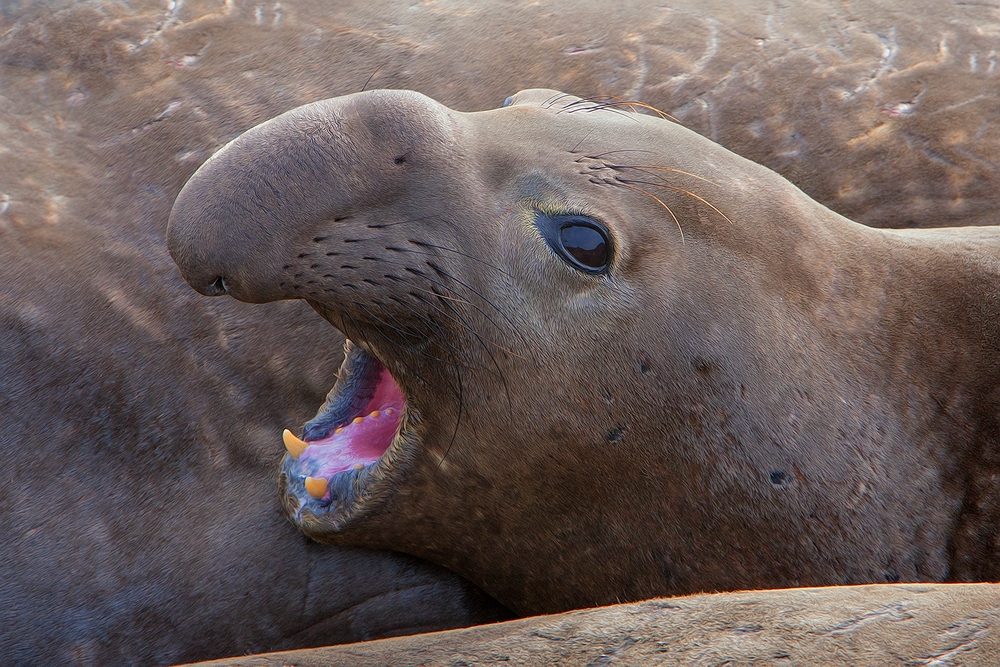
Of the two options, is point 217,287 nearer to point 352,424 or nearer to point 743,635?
point 352,424

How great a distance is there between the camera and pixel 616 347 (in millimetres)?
2939

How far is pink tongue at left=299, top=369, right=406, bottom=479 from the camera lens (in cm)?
338

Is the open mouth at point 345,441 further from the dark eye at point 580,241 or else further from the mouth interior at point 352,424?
the dark eye at point 580,241

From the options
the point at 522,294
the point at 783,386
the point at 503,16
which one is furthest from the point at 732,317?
the point at 503,16

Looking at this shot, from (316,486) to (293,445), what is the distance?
155mm

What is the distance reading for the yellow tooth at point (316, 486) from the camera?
3.32 metres

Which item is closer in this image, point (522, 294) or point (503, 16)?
point (522, 294)

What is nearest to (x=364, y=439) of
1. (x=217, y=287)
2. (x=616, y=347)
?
(x=217, y=287)

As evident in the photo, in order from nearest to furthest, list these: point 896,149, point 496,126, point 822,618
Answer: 1. point 822,618
2. point 496,126
3. point 896,149

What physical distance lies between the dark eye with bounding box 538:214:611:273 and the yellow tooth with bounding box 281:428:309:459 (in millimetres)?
1050

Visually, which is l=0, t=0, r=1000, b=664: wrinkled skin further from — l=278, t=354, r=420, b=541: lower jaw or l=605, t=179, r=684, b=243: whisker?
l=605, t=179, r=684, b=243: whisker

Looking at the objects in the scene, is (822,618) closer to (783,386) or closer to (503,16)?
(783,386)

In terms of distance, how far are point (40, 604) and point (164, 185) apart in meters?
1.47

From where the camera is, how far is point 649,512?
9.89ft
